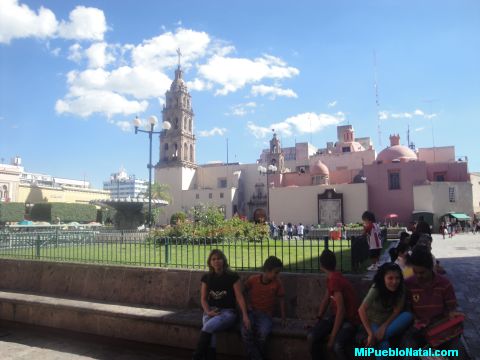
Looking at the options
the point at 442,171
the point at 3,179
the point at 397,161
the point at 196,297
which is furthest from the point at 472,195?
the point at 3,179

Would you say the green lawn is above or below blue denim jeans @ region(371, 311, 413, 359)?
above

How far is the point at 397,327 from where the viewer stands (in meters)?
3.82

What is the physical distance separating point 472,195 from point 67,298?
37882 millimetres

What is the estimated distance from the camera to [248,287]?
515cm

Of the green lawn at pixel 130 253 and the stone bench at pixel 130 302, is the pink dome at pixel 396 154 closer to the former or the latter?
the green lawn at pixel 130 253

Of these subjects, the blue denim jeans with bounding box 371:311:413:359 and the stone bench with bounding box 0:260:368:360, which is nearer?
the blue denim jeans with bounding box 371:311:413:359

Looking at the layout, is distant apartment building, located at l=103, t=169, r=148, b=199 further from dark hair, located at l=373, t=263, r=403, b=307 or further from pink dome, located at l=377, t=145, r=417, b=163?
dark hair, located at l=373, t=263, r=403, b=307

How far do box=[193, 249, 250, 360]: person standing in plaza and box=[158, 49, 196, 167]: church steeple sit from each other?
4946 cm

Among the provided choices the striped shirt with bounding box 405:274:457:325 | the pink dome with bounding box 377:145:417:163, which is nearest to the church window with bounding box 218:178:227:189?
the pink dome with bounding box 377:145:417:163

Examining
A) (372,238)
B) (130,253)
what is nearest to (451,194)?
(372,238)

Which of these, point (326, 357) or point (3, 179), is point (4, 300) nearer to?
point (326, 357)

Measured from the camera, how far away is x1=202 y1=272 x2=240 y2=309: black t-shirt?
16.5 ft

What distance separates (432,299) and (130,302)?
4.90 metres

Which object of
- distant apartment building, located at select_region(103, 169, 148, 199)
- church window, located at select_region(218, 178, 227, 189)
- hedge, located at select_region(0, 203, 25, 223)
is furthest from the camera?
distant apartment building, located at select_region(103, 169, 148, 199)
